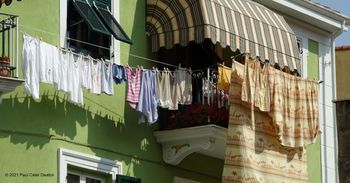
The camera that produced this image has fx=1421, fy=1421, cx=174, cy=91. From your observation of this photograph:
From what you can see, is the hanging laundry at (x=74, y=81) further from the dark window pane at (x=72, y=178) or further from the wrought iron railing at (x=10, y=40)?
the dark window pane at (x=72, y=178)

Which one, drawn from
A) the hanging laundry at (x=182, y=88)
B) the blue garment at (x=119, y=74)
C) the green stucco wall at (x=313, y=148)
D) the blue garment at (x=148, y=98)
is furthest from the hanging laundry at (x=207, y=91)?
the green stucco wall at (x=313, y=148)

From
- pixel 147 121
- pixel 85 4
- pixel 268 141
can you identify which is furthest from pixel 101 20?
pixel 268 141

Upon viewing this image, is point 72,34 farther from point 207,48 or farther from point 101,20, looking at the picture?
point 207,48

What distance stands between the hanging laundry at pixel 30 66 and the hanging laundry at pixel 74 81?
882 mm

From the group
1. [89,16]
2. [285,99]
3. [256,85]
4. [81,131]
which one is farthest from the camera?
[285,99]

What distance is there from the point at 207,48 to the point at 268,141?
226 centimetres

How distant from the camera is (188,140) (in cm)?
2672

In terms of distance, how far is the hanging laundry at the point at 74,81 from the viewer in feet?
79.3

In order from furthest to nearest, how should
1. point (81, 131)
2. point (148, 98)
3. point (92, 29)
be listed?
point (148, 98) → point (92, 29) → point (81, 131)

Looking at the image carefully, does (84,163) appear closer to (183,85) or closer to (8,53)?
(8,53)

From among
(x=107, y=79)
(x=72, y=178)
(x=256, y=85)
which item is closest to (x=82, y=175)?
(x=72, y=178)

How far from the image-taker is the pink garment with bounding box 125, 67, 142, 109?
2562 centimetres

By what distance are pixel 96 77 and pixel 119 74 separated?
0.61 meters

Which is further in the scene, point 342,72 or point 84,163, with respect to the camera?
→ point 342,72
